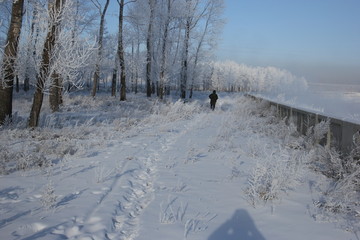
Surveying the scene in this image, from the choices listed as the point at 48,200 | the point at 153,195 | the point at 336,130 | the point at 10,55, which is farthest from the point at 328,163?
the point at 10,55

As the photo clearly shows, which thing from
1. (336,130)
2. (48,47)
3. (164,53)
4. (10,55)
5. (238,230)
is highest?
(164,53)

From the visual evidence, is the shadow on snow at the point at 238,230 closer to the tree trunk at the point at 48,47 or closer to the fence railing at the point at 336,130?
the fence railing at the point at 336,130

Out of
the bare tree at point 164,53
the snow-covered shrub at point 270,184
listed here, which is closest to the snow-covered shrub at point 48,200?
the snow-covered shrub at point 270,184

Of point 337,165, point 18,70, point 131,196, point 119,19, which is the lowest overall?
point 131,196

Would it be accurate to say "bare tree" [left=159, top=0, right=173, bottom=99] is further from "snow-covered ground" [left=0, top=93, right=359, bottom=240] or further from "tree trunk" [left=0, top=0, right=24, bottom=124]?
"snow-covered ground" [left=0, top=93, right=359, bottom=240]

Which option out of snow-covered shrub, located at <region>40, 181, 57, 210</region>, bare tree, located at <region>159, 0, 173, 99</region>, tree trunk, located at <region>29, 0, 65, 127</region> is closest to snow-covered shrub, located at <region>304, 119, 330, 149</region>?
snow-covered shrub, located at <region>40, 181, 57, 210</region>

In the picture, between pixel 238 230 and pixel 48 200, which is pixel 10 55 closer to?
pixel 48 200

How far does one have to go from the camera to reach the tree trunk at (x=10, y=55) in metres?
7.26

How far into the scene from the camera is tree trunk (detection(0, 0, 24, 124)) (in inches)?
286

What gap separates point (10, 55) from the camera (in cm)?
727

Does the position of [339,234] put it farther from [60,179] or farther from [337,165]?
[60,179]

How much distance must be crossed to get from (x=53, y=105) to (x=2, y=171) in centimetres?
807

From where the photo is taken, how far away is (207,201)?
149 inches

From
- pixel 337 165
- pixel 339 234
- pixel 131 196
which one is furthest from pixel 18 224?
pixel 337 165
